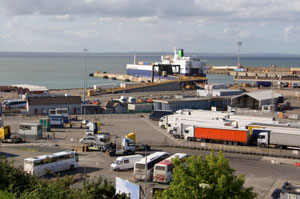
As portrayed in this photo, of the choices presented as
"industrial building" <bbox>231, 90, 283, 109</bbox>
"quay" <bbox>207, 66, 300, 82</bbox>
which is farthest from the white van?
"quay" <bbox>207, 66, 300, 82</bbox>

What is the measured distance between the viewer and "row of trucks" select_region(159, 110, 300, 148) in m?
21.1

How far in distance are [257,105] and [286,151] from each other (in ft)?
52.6

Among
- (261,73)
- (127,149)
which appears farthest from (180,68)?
(127,149)

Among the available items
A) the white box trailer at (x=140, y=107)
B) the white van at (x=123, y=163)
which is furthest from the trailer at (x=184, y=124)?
the white box trailer at (x=140, y=107)

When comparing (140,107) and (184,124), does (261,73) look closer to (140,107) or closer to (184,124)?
(140,107)

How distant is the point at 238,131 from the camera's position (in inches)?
859

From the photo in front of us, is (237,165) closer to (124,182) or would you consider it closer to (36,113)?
(124,182)

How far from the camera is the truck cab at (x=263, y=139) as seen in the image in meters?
21.3

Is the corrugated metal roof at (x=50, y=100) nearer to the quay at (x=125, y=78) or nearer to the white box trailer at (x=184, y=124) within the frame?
the white box trailer at (x=184, y=124)

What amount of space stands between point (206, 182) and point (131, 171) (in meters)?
7.30

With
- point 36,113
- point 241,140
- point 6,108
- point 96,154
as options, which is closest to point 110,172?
point 96,154

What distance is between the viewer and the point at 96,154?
19500 mm

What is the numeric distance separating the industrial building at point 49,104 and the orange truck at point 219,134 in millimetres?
12284

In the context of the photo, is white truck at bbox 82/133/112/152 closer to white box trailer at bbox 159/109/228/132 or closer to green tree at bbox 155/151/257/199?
white box trailer at bbox 159/109/228/132
